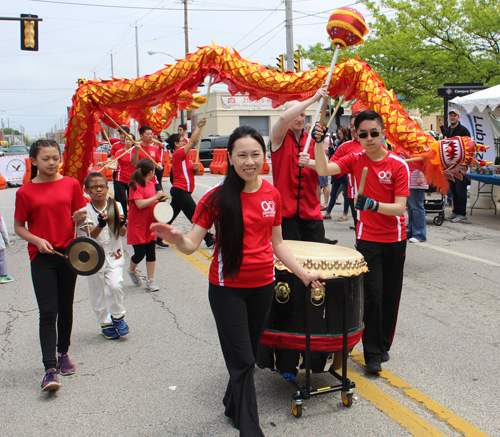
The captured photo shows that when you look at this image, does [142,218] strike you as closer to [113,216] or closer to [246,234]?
[113,216]

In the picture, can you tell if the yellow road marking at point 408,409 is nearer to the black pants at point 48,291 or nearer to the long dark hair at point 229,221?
the long dark hair at point 229,221

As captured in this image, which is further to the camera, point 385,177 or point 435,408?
point 385,177

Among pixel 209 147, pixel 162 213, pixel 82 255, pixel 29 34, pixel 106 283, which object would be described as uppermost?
pixel 29 34

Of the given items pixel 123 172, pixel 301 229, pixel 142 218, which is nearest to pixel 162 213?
pixel 142 218

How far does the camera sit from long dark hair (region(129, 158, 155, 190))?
21.4 feet

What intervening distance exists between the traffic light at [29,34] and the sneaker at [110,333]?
1707 cm

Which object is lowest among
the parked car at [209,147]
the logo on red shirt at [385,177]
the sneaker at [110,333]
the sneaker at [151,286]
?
the sneaker at [110,333]

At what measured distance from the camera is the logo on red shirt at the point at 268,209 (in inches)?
118

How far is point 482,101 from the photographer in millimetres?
12562

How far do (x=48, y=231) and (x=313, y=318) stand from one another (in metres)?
2.03

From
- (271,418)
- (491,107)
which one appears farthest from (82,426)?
(491,107)

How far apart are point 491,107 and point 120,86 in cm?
911

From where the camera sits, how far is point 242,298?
9.77ft

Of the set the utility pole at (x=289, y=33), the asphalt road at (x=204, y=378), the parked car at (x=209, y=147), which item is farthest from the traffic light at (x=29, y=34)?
the asphalt road at (x=204, y=378)
